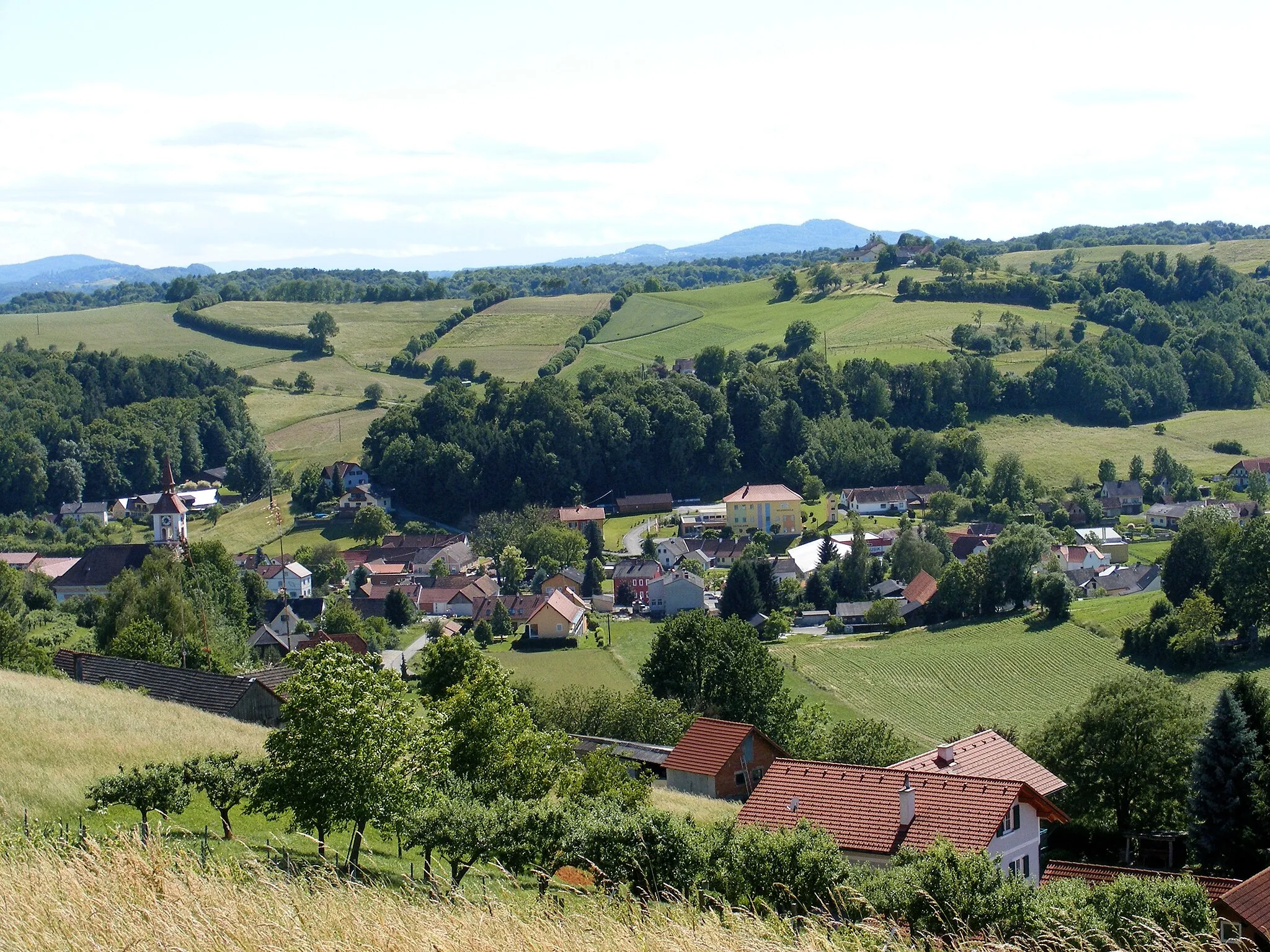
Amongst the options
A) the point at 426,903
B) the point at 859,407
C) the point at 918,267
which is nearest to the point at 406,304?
the point at 918,267

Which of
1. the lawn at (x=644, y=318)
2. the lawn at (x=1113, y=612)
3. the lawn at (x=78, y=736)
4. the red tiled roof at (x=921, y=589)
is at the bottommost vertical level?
the red tiled roof at (x=921, y=589)

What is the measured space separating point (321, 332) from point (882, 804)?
334 ft

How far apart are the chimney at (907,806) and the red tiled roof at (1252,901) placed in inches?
155

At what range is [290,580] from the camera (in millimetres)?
63094

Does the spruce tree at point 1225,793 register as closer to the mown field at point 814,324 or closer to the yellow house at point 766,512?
the yellow house at point 766,512

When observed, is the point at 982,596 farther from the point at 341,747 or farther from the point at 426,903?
the point at 426,903

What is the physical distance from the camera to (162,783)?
1533 cm

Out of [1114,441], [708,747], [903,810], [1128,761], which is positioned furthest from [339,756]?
[1114,441]

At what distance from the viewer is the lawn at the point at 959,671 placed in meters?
40.1

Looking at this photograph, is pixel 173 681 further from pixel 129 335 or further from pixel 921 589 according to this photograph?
pixel 129 335

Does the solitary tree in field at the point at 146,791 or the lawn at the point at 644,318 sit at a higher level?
the lawn at the point at 644,318

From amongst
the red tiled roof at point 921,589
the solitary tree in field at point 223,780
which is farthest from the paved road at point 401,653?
the solitary tree in field at point 223,780

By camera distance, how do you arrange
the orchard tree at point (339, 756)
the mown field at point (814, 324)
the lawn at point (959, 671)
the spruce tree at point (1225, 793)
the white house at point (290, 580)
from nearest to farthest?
the orchard tree at point (339, 756), the spruce tree at point (1225, 793), the lawn at point (959, 671), the white house at point (290, 580), the mown field at point (814, 324)

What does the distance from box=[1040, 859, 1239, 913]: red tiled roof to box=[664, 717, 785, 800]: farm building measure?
19.1 feet
